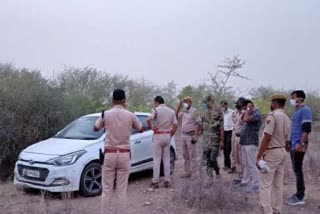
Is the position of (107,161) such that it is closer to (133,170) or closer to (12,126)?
(133,170)

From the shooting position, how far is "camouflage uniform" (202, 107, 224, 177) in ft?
25.9

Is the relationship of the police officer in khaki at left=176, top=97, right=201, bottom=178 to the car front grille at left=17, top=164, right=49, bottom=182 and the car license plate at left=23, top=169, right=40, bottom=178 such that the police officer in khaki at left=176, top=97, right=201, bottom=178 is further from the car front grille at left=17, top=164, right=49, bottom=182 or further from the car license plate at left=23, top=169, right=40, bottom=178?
the car license plate at left=23, top=169, right=40, bottom=178

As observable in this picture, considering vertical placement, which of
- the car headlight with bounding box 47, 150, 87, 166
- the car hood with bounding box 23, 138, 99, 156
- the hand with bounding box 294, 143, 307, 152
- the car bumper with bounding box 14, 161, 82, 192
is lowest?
the car bumper with bounding box 14, 161, 82, 192

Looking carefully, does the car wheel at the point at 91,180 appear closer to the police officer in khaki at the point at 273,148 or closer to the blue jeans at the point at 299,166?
the police officer in khaki at the point at 273,148

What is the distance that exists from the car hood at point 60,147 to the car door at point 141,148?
1035mm

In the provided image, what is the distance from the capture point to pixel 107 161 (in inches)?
233

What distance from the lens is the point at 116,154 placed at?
5.91 m

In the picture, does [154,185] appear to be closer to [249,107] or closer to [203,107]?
[203,107]

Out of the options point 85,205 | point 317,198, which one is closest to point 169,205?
point 85,205

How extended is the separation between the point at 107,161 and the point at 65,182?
1854 millimetres

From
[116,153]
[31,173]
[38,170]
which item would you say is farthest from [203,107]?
[31,173]

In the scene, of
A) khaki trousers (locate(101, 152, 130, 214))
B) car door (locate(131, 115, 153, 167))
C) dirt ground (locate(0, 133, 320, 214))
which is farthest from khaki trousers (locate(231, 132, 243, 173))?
khaki trousers (locate(101, 152, 130, 214))

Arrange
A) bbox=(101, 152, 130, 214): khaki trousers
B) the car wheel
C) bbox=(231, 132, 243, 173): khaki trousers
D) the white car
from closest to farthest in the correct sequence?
bbox=(101, 152, 130, 214): khaki trousers < the white car < the car wheel < bbox=(231, 132, 243, 173): khaki trousers

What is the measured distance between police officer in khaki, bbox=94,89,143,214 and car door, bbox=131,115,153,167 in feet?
8.97
